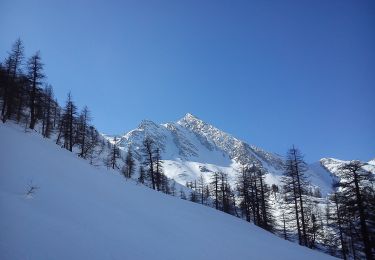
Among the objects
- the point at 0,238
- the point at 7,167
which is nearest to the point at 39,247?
the point at 0,238

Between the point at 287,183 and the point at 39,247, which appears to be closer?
the point at 39,247

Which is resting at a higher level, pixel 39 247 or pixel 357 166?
pixel 357 166

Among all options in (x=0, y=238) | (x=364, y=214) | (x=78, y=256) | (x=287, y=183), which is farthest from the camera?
(x=287, y=183)

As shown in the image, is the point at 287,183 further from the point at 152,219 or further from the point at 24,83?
the point at 24,83

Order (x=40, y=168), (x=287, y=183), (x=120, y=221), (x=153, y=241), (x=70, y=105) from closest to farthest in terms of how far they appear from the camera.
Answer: (x=153, y=241), (x=120, y=221), (x=40, y=168), (x=287, y=183), (x=70, y=105)

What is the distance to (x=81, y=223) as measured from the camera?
8.79 metres

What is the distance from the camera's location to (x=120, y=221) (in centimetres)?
1070

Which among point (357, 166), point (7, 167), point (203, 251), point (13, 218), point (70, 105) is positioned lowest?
point (203, 251)

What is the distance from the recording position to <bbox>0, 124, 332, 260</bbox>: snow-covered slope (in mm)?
6855

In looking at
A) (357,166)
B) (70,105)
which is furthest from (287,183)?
(70,105)

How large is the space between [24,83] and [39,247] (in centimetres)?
3060

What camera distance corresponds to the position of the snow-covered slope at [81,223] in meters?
6.86

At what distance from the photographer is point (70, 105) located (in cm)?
3750

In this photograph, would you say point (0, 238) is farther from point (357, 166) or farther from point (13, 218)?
point (357, 166)
